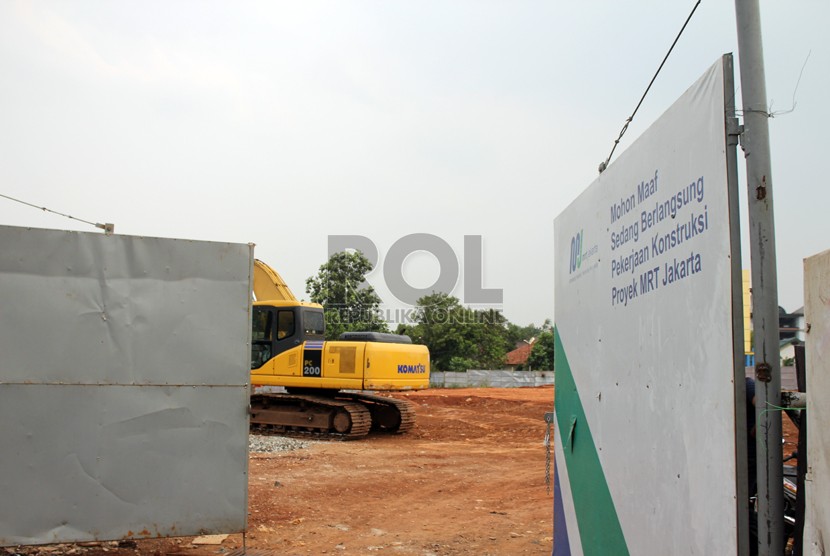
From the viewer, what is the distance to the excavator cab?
56.8ft

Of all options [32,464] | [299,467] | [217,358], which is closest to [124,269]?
[217,358]

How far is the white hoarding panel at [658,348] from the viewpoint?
8.86 ft

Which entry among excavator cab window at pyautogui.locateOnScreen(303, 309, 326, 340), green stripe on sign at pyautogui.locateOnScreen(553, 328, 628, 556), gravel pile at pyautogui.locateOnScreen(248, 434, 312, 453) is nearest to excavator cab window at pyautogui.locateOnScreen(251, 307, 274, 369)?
excavator cab window at pyautogui.locateOnScreen(303, 309, 326, 340)

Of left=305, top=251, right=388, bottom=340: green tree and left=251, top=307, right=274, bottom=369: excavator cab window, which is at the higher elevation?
left=305, top=251, right=388, bottom=340: green tree

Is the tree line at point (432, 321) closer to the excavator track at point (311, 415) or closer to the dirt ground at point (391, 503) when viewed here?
the excavator track at point (311, 415)

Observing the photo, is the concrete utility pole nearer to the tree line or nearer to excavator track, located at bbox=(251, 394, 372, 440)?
excavator track, located at bbox=(251, 394, 372, 440)

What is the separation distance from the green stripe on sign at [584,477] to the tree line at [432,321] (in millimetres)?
36794

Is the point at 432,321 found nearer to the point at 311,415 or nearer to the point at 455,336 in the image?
the point at 455,336

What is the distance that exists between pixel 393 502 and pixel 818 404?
24.5 ft

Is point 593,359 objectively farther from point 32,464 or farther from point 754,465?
point 32,464

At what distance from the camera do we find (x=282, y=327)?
17.5 metres

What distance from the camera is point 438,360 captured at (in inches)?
2200

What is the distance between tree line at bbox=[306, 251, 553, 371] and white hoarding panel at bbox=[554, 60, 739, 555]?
123 ft

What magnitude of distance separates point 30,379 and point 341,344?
11.7m
